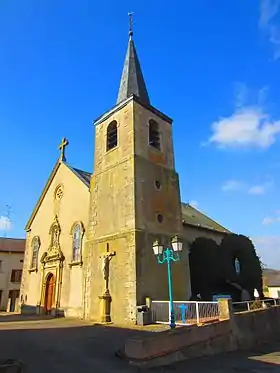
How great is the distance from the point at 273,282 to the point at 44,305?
3442cm

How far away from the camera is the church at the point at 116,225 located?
15.2m

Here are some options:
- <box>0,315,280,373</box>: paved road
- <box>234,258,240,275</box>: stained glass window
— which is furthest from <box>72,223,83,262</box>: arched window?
<box>234,258,240,275</box>: stained glass window

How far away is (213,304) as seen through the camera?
12.1m

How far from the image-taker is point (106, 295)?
15.3 meters

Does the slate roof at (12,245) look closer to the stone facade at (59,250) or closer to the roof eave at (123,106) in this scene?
the stone facade at (59,250)

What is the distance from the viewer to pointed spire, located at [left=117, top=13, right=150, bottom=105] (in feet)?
66.2

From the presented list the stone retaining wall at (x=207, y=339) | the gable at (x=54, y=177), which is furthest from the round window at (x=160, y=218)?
the stone retaining wall at (x=207, y=339)

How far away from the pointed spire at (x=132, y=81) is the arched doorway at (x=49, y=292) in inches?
492

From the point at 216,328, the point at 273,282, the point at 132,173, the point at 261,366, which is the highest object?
the point at 132,173

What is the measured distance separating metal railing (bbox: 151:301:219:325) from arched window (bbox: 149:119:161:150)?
9552mm

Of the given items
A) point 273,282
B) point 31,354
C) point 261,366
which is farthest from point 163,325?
point 273,282

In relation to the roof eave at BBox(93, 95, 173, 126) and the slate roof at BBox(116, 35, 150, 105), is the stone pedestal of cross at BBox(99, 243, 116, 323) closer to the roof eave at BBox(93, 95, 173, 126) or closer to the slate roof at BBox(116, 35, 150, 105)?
the roof eave at BBox(93, 95, 173, 126)

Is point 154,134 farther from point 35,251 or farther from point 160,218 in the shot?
point 35,251

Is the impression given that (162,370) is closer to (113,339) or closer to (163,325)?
(113,339)
